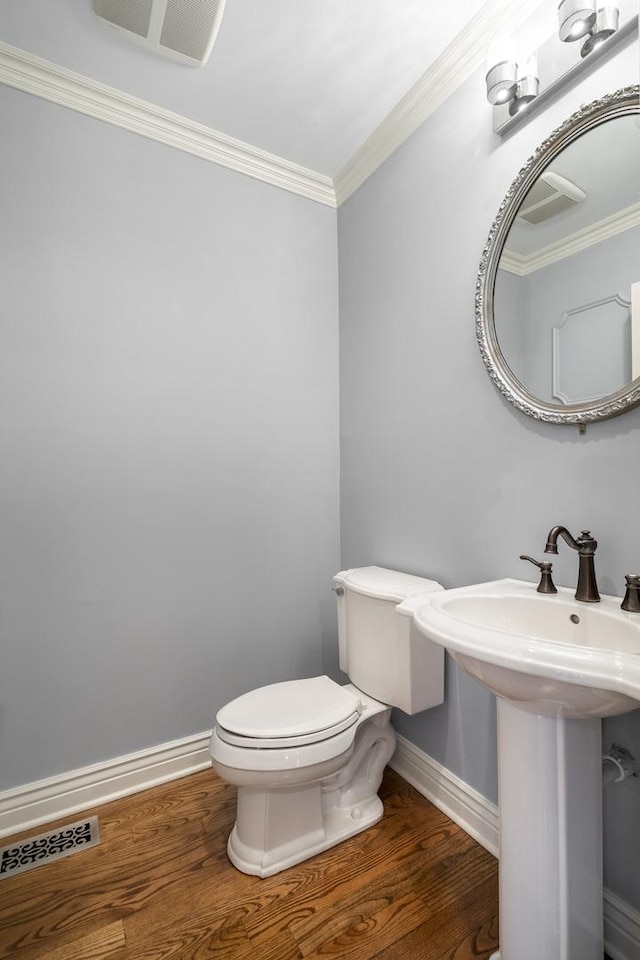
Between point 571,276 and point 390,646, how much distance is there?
122 cm

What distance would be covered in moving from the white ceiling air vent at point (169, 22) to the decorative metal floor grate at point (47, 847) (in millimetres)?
2566

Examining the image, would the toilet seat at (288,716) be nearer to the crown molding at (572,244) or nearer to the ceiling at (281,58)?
the crown molding at (572,244)

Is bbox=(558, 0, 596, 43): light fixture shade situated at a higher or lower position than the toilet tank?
higher

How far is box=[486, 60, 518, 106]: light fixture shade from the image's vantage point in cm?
123

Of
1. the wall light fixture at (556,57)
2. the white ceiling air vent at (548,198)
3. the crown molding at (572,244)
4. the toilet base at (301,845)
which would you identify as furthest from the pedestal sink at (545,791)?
the wall light fixture at (556,57)

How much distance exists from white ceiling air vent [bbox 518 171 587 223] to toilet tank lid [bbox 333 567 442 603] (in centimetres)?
115

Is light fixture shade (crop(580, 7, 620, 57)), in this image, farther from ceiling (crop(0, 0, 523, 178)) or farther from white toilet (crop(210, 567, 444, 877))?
white toilet (crop(210, 567, 444, 877))

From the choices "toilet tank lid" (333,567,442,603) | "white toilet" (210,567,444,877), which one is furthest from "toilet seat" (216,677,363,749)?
"toilet tank lid" (333,567,442,603)

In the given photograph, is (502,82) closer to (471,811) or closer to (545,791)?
(545,791)

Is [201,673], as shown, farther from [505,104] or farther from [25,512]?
[505,104]

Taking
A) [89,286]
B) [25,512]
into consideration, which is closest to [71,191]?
[89,286]

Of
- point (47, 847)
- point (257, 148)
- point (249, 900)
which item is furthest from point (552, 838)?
point (257, 148)

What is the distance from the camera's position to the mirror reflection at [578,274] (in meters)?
1.07

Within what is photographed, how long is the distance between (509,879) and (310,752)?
0.53m
